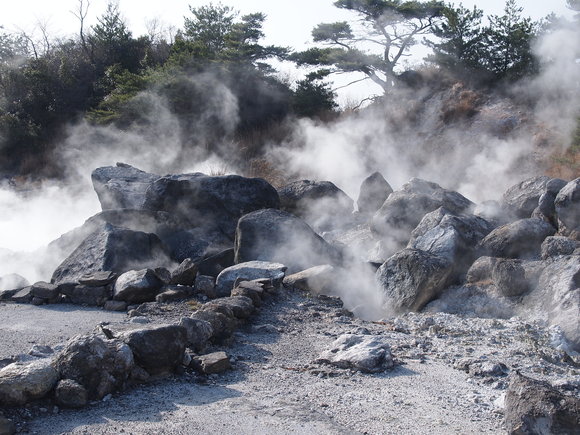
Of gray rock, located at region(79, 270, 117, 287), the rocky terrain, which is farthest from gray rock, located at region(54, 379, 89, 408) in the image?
gray rock, located at region(79, 270, 117, 287)

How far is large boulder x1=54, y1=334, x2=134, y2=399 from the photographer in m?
4.73

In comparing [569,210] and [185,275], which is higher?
[185,275]

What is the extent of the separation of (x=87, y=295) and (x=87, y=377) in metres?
4.18

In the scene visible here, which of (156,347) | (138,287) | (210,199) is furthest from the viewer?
(210,199)

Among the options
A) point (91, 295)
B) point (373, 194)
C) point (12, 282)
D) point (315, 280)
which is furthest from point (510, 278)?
point (12, 282)

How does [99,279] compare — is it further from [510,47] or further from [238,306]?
[510,47]

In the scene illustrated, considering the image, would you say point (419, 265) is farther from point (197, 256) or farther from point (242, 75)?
point (242, 75)

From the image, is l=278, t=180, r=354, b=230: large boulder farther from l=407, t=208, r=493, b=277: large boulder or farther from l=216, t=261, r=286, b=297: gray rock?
l=216, t=261, r=286, b=297: gray rock

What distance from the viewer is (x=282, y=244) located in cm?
1016

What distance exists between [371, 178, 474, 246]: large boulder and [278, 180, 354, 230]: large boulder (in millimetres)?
2697

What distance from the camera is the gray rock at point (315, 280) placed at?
875 cm

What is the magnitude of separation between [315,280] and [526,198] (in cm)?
388

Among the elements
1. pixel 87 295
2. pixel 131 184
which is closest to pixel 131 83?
pixel 131 184

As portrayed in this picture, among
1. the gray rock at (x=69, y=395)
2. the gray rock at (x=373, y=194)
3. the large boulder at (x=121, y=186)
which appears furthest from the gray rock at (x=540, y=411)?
the large boulder at (x=121, y=186)
